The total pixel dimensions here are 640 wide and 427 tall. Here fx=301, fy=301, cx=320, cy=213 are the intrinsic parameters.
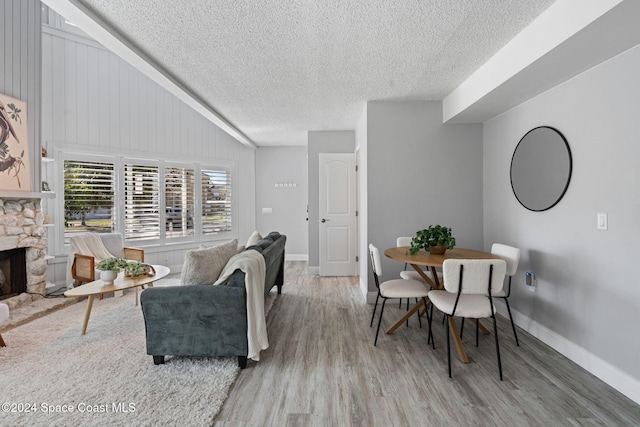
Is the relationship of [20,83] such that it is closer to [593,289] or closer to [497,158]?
[497,158]

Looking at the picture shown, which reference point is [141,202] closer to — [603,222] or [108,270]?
[108,270]

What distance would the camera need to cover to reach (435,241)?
2.86 meters

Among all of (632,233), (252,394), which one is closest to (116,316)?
(252,394)

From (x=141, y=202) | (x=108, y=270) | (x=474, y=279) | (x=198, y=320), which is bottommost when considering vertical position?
(x=198, y=320)

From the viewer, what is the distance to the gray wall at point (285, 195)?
22.5ft

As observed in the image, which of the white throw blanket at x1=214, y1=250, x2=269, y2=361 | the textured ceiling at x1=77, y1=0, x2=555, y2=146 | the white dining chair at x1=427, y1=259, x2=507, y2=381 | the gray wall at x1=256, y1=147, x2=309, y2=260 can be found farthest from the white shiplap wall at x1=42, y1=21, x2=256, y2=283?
the white dining chair at x1=427, y1=259, x2=507, y2=381

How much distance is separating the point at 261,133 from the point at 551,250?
4.71m

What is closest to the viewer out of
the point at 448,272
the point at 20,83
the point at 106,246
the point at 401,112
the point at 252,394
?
the point at 252,394

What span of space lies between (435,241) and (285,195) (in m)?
4.49

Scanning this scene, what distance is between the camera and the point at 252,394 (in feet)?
6.61

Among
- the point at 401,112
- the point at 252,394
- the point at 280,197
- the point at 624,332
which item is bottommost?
the point at 252,394

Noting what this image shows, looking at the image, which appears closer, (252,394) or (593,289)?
(252,394)

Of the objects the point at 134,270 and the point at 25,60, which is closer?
the point at 134,270

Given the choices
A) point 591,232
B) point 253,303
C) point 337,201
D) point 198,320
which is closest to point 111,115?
point 337,201
